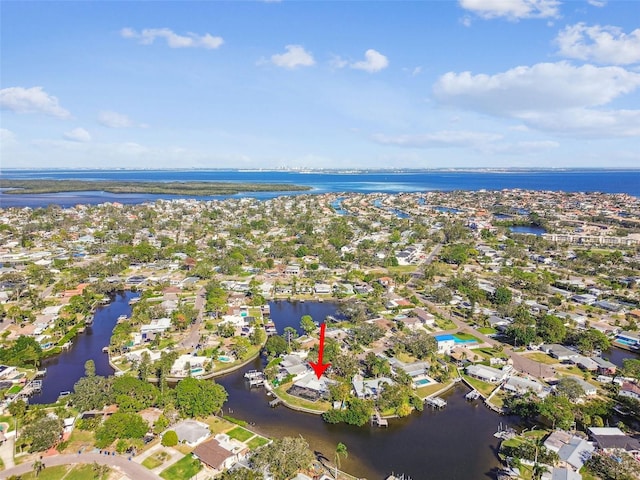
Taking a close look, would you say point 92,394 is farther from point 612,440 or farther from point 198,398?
point 612,440

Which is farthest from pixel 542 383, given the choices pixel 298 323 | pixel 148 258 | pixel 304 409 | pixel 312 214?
pixel 312 214

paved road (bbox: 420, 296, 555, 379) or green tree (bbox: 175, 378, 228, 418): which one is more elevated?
green tree (bbox: 175, 378, 228, 418)

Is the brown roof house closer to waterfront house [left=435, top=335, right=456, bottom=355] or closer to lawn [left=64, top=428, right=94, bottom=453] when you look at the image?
lawn [left=64, top=428, right=94, bottom=453]

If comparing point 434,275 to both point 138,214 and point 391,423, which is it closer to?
point 391,423

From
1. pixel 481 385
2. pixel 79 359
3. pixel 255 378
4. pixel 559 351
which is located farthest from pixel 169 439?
pixel 559 351

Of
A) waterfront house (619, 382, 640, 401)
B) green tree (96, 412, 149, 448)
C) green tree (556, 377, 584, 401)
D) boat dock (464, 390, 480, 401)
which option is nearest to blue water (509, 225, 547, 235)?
waterfront house (619, 382, 640, 401)

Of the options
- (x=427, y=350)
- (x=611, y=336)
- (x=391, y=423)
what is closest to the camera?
(x=391, y=423)
